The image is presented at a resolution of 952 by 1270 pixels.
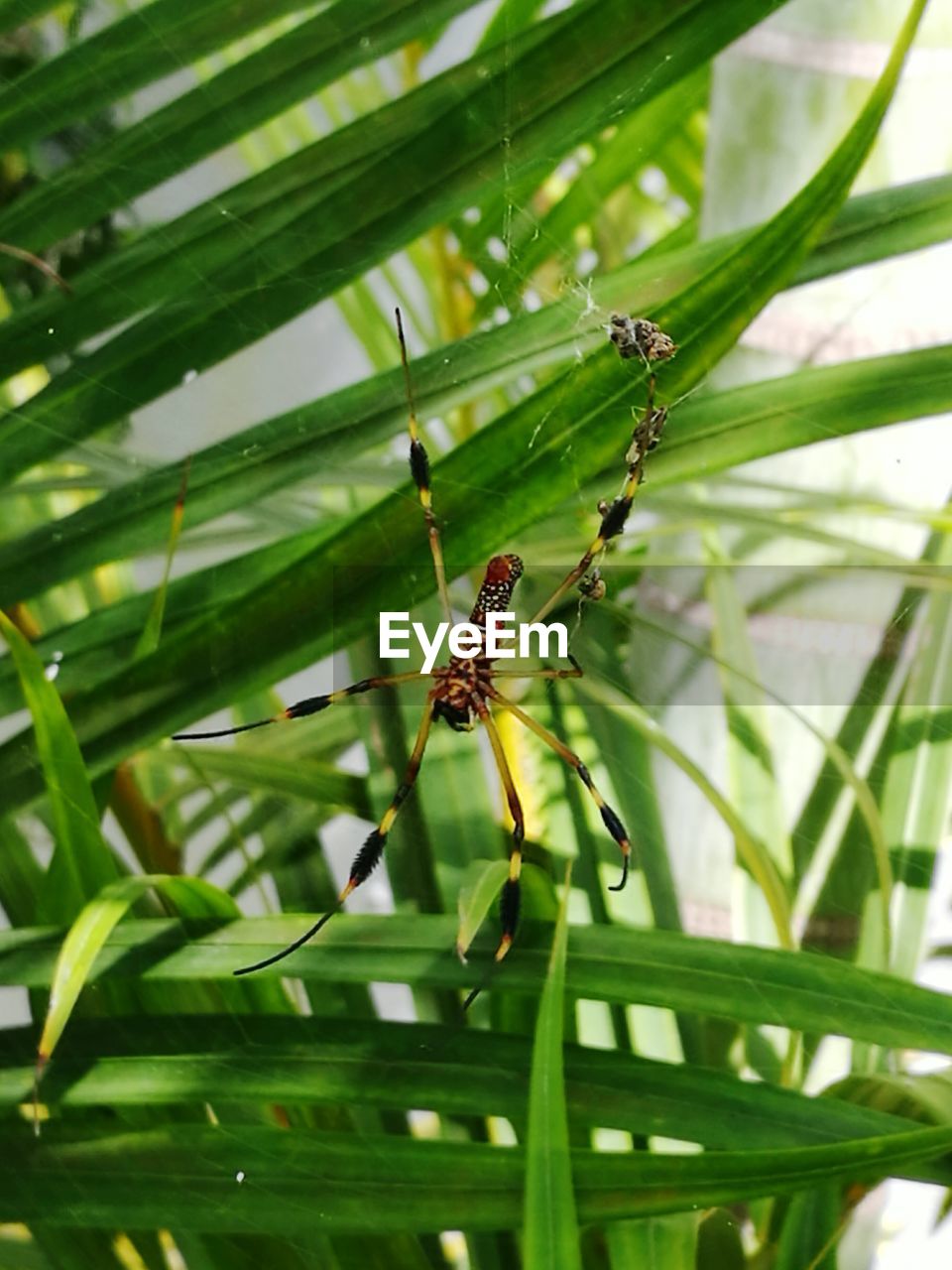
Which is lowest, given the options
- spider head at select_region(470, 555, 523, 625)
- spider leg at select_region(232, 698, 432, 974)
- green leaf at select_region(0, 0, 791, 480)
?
spider leg at select_region(232, 698, 432, 974)

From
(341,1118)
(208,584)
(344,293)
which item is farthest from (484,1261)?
(344,293)

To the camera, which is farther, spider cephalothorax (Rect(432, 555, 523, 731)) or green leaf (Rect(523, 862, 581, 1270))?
Answer: spider cephalothorax (Rect(432, 555, 523, 731))

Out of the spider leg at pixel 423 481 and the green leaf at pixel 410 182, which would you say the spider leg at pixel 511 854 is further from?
the green leaf at pixel 410 182

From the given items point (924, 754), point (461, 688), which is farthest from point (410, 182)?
point (924, 754)

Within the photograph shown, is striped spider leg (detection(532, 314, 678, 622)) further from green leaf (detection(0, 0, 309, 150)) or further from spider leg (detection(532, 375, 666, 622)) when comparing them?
green leaf (detection(0, 0, 309, 150))

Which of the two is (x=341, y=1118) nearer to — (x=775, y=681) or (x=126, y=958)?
(x=126, y=958)

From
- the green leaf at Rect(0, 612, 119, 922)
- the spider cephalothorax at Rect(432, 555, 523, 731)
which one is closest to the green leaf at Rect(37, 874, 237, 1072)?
the green leaf at Rect(0, 612, 119, 922)
